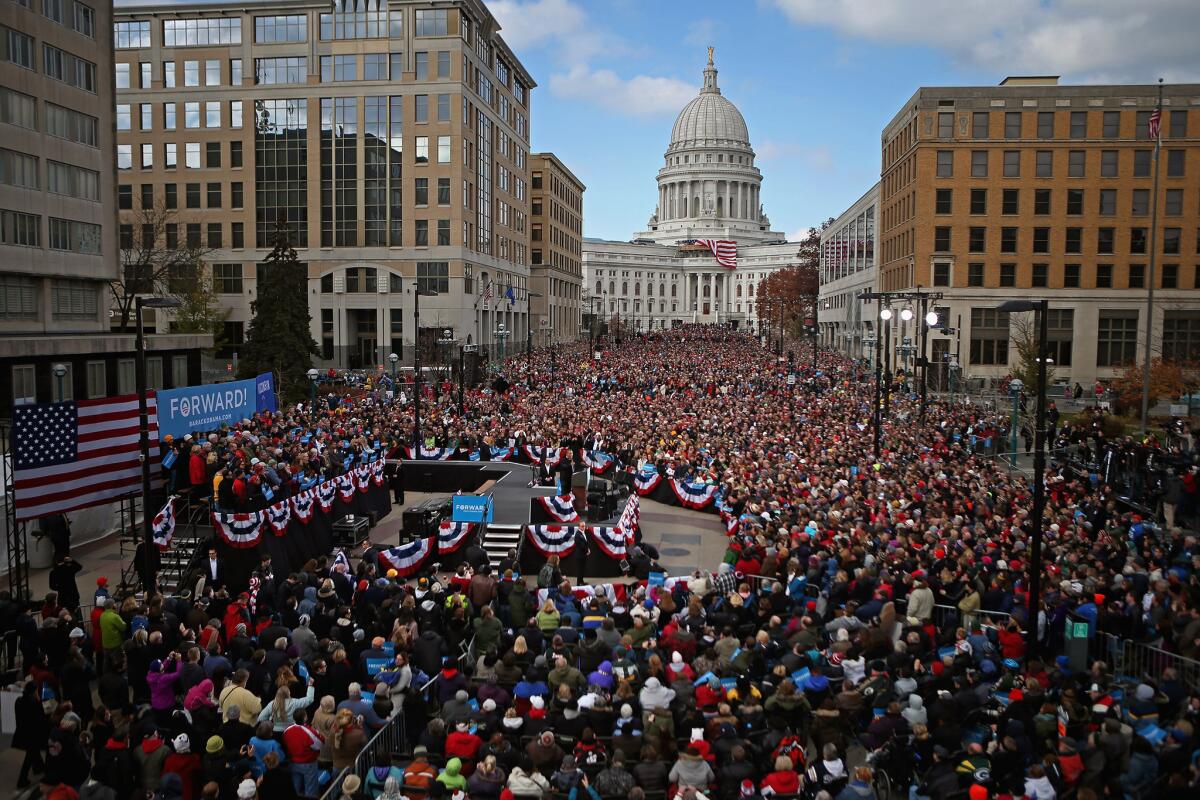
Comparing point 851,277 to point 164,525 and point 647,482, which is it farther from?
point 164,525

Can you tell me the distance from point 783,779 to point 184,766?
21.9 ft

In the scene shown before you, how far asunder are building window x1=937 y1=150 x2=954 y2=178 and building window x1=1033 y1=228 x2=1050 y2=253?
727 cm

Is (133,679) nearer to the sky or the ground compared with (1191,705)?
nearer to the ground

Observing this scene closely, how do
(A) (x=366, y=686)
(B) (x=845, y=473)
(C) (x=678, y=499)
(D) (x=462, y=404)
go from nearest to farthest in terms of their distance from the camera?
(A) (x=366, y=686) < (B) (x=845, y=473) < (C) (x=678, y=499) < (D) (x=462, y=404)

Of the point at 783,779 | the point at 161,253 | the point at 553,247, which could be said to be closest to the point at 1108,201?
the point at 783,779

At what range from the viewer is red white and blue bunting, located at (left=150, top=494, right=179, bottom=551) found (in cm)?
1905

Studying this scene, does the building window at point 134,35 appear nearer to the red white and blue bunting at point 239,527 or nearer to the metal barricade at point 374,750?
the red white and blue bunting at point 239,527

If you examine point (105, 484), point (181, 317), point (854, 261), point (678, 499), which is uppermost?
point (854, 261)

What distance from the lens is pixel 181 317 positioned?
212 ft

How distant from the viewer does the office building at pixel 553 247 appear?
4294 inches

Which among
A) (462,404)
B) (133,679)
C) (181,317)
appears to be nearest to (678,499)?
(462,404)

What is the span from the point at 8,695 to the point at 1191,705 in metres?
14.0

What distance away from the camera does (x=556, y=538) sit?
72.4ft

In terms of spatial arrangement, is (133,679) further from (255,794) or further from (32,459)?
(32,459)
